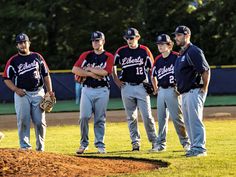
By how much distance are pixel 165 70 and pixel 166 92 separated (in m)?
0.37

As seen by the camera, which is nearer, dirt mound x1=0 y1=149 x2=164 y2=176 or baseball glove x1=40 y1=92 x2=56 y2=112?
dirt mound x1=0 y1=149 x2=164 y2=176

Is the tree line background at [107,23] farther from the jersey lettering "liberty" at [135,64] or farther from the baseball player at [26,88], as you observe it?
the baseball player at [26,88]

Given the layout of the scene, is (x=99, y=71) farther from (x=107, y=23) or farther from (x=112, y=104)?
(x=107, y=23)

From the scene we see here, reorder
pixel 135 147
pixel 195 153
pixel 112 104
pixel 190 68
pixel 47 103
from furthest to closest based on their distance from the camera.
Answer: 1. pixel 112 104
2. pixel 135 147
3. pixel 47 103
4. pixel 190 68
5. pixel 195 153

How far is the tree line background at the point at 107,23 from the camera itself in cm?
3083

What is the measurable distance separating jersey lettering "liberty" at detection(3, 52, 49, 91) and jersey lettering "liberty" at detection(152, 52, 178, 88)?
1.83 meters

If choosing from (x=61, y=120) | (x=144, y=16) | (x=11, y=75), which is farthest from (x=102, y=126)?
(x=144, y=16)

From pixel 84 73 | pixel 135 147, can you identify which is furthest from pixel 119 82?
pixel 135 147

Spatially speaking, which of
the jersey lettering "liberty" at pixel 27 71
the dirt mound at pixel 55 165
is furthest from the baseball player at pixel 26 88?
the dirt mound at pixel 55 165

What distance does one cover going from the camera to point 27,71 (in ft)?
33.4

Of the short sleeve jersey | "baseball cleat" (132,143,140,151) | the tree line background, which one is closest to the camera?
the short sleeve jersey

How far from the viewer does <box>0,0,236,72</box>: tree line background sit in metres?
30.8

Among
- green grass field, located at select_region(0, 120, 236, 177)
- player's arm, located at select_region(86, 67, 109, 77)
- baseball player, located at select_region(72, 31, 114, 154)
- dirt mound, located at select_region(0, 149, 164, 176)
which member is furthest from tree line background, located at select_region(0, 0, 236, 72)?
dirt mound, located at select_region(0, 149, 164, 176)

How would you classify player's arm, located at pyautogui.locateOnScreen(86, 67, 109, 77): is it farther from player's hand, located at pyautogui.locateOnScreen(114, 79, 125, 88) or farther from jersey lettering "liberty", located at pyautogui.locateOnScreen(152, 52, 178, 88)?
jersey lettering "liberty", located at pyautogui.locateOnScreen(152, 52, 178, 88)
